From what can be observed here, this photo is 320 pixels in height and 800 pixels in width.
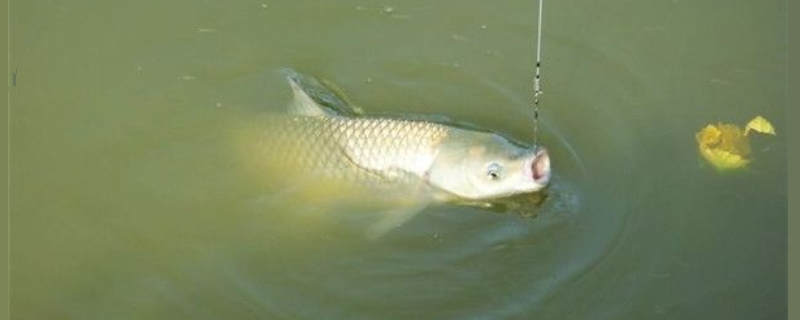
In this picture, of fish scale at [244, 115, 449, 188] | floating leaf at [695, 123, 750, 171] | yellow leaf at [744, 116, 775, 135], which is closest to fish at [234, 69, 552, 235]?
fish scale at [244, 115, 449, 188]

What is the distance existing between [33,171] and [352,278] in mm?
1418

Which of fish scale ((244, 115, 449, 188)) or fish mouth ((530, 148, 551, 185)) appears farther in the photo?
fish scale ((244, 115, 449, 188))

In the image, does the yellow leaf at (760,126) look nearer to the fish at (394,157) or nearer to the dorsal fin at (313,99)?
the fish at (394,157)

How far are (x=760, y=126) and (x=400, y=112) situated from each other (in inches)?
59.1

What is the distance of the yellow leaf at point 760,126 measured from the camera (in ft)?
15.4

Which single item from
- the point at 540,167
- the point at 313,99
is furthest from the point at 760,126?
the point at 313,99

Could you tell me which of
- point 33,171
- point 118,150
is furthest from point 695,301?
point 33,171

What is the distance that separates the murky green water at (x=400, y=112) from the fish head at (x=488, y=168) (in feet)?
0.36

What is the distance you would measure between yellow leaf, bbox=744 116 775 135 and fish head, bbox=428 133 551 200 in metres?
1.01

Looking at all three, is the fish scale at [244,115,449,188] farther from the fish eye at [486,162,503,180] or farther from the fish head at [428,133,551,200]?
the fish eye at [486,162,503,180]

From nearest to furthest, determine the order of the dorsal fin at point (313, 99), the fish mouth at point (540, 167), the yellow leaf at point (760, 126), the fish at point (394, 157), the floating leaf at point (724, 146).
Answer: the fish mouth at point (540, 167), the fish at point (394, 157), the dorsal fin at point (313, 99), the floating leaf at point (724, 146), the yellow leaf at point (760, 126)

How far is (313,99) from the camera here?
14.9 feet

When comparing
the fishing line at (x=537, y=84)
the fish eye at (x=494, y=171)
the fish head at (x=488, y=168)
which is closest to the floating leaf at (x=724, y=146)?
the fishing line at (x=537, y=84)

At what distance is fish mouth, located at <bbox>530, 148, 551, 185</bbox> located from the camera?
4.16 m
